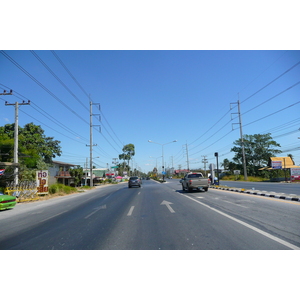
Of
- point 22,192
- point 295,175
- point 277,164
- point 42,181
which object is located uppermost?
point 277,164

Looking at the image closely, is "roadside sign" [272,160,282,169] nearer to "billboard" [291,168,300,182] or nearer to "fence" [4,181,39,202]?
"billboard" [291,168,300,182]

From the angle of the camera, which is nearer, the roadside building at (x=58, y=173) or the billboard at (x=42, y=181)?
the billboard at (x=42, y=181)

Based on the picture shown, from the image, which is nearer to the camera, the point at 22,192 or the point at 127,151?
the point at 22,192

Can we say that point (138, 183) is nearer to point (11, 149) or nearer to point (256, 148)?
point (11, 149)

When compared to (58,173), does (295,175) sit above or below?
below

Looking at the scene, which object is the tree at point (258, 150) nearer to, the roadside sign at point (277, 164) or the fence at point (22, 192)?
the roadside sign at point (277, 164)

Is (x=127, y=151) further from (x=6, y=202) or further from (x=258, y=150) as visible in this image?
(x=6, y=202)

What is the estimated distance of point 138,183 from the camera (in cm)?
3609

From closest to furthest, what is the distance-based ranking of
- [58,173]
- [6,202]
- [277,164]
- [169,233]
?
[169,233]
[6,202]
[58,173]
[277,164]

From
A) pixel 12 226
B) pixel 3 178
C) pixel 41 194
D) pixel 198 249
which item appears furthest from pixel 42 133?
pixel 198 249

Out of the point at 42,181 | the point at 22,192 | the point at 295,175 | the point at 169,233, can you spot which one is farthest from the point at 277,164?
the point at 169,233

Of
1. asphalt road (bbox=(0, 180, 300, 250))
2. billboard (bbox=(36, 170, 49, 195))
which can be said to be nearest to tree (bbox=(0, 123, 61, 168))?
billboard (bbox=(36, 170, 49, 195))

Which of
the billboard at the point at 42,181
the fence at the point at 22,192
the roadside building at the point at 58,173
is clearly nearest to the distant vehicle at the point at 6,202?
the fence at the point at 22,192

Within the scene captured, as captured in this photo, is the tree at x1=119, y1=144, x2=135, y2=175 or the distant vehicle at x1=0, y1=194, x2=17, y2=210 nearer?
the distant vehicle at x1=0, y1=194, x2=17, y2=210
